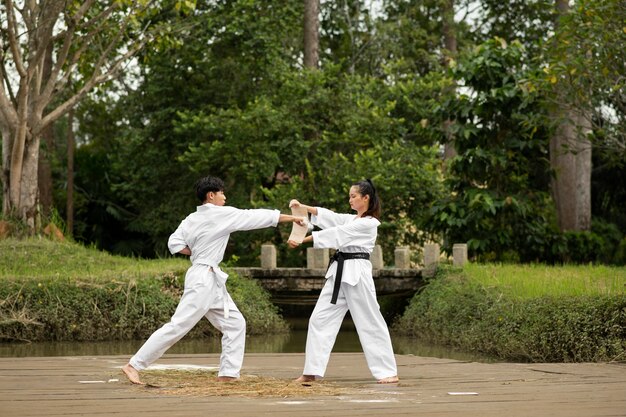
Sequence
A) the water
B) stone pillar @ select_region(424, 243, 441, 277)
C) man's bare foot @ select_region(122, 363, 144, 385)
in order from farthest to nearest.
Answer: stone pillar @ select_region(424, 243, 441, 277) < the water < man's bare foot @ select_region(122, 363, 144, 385)

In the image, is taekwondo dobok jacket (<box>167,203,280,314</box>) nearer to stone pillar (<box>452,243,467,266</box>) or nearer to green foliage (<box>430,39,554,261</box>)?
stone pillar (<box>452,243,467,266</box>)

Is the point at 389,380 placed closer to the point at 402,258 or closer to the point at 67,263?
the point at 67,263

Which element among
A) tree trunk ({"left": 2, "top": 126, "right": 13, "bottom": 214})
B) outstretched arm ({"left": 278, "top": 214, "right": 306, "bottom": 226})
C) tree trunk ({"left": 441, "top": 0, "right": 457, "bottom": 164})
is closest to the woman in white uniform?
outstretched arm ({"left": 278, "top": 214, "right": 306, "bottom": 226})

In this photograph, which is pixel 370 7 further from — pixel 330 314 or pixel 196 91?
pixel 330 314

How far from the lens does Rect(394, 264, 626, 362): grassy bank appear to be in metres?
12.4

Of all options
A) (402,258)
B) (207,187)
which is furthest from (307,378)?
(402,258)

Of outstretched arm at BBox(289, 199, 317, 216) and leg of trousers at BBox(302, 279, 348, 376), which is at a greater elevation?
outstretched arm at BBox(289, 199, 317, 216)

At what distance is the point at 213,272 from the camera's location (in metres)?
8.83

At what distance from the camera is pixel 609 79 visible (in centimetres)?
1819

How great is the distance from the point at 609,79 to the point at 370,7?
14905 millimetres

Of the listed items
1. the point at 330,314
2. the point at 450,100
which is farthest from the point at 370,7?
the point at 330,314

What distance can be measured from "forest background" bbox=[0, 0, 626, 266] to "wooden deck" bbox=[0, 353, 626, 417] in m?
8.83

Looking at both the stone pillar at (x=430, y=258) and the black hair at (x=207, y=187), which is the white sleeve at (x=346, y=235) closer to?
the black hair at (x=207, y=187)

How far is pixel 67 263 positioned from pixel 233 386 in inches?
411
